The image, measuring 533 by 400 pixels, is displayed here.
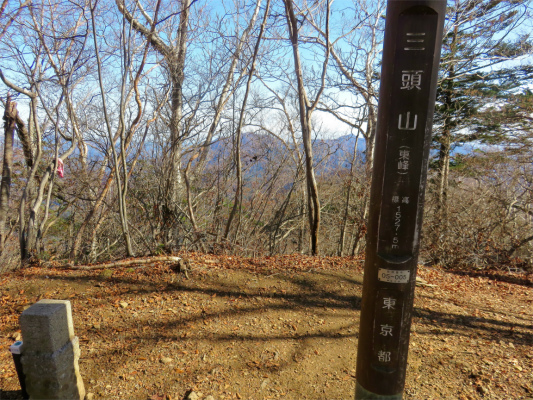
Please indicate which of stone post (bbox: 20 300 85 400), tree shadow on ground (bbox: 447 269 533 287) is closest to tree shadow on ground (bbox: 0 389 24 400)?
stone post (bbox: 20 300 85 400)

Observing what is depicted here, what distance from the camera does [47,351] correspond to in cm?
215

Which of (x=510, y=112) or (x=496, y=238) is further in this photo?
(x=510, y=112)

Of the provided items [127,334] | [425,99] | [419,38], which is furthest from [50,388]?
[419,38]

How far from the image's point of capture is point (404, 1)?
1.57m

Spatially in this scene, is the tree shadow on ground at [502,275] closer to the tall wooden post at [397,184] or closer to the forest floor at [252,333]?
the forest floor at [252,333]

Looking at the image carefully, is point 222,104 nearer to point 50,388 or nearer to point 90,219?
point 90,219

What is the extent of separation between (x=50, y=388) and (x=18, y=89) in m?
5.05

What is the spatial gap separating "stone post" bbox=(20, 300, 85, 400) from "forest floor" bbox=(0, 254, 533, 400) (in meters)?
0.32

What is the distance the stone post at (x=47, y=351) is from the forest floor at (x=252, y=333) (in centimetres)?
32

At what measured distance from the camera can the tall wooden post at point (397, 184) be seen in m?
1.59

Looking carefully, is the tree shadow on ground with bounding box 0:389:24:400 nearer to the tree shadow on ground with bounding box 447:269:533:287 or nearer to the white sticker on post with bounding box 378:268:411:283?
the white sticker on post with bounding box 378:268:411:283

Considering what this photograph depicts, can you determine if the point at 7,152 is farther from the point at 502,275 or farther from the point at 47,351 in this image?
the point at 502,275

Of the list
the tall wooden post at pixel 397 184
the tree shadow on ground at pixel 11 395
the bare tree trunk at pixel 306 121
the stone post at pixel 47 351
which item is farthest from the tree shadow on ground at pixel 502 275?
the tree shadow on ground at pixel 11 395

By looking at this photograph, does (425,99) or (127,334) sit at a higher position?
(425,99)
